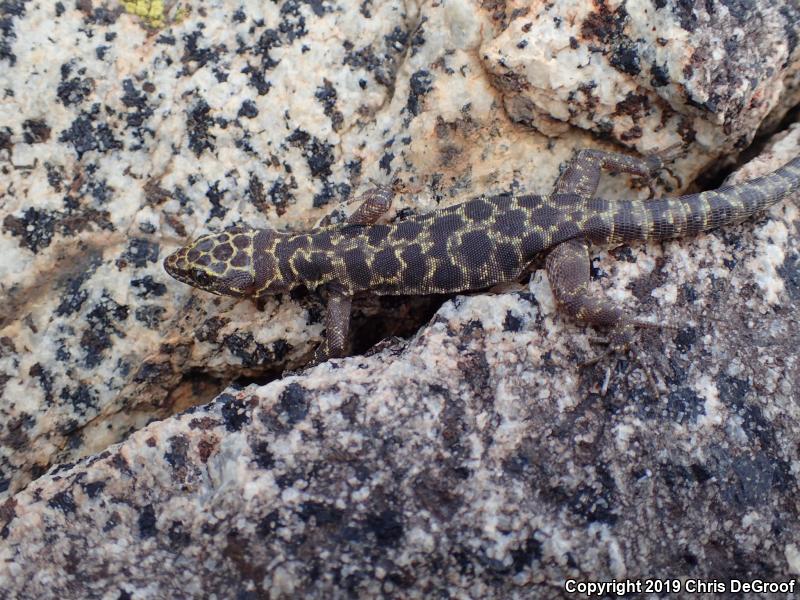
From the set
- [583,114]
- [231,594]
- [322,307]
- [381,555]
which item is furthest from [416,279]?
[231,594]

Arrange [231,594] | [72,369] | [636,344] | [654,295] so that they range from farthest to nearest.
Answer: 1. [72,369]
2. [654,295]
3. [636,344]
4. [231,594]

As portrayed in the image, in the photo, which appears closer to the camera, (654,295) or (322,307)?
(654,295)

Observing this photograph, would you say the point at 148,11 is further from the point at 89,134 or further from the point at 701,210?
the point at 701,210

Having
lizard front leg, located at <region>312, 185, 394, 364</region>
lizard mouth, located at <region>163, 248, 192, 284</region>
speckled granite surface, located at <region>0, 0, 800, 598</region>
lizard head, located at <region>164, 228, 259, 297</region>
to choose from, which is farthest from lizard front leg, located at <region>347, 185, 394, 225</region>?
lizard mouth, located at <region>163, 248, 192, 284</region>

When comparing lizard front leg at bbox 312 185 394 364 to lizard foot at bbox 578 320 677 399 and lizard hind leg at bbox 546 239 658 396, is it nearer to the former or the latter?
lizard hind leg at bbox 546 239 658 396

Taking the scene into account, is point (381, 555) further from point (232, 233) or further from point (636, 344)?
point (232, 233)

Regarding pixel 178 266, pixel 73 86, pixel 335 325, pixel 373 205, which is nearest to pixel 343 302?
pixel 335 325
